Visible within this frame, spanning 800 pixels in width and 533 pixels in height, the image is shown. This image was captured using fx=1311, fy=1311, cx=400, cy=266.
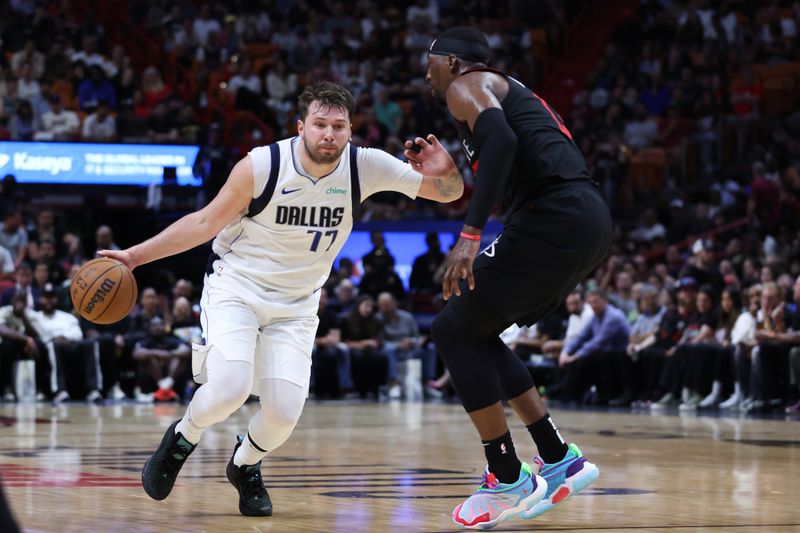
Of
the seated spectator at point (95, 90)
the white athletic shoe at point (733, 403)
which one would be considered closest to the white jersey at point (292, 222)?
the white athletic shoe at point (733, 403)

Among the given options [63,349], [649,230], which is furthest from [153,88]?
[649,230]

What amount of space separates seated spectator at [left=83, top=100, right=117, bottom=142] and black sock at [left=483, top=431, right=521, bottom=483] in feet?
49.4

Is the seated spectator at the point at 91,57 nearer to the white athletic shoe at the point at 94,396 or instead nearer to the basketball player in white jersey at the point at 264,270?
the white athletic shoe at the point at 94,396

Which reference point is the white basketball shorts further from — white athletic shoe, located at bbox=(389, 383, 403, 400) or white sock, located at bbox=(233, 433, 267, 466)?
white athletic shoe, located at bbox=(389, 383, 403, 400)

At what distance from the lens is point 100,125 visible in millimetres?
19672

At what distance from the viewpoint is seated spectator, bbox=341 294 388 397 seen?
17750 mm

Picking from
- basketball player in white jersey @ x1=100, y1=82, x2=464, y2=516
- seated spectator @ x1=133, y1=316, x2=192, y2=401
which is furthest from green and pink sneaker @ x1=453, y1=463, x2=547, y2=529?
Result: seated spectator @ x1=133, y1=316, x2=192, y2=401

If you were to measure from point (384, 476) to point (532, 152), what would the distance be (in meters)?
2.64

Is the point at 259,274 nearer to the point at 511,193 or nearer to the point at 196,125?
the point at 511,193

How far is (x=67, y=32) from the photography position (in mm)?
22906

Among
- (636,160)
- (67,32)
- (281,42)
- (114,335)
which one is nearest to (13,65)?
(67,32)

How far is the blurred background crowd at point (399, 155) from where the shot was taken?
16.0m

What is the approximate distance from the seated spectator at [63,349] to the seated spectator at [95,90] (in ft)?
17.8

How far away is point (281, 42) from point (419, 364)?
9117mm
